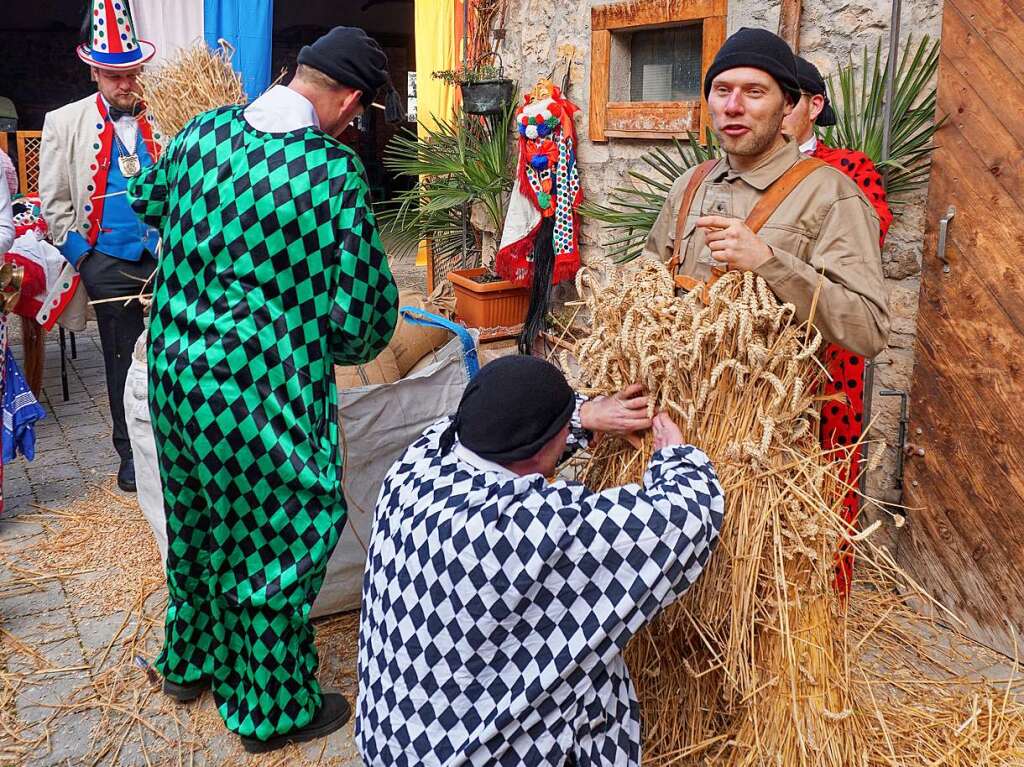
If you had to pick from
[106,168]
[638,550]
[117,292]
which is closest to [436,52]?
[106,168]

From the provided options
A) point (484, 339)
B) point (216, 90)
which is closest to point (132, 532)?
point (216, 90)

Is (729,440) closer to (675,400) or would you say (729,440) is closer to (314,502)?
(675,400)

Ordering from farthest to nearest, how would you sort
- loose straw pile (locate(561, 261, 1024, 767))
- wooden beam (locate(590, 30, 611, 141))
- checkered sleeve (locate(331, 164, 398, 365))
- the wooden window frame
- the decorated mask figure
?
1. the decorated mask figure
2. wooden beam (locate(590, 30, 611, 141))
3. the wooden window frame
4. checkered sleeve (locate(331, 164, 398, 365))
5. loose straw pile (locate(561, 261, 1024, 767))

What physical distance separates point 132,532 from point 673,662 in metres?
2.78

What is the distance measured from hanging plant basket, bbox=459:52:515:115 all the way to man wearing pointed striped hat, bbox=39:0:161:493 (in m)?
2.27

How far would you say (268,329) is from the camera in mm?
2268

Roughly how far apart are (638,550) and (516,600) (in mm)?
231

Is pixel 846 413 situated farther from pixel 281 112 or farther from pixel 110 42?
pixel 110 42

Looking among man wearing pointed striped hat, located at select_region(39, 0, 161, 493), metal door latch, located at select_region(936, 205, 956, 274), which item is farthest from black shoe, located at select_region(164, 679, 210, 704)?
metal door latch, located at select_region(936, 205, 956, 274)

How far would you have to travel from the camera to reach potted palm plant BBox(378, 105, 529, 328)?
589cm

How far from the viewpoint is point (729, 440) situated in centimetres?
192

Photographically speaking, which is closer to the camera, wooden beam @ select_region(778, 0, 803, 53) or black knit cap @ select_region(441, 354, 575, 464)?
black knit cap @ select_region(441, 354, 575, 464)

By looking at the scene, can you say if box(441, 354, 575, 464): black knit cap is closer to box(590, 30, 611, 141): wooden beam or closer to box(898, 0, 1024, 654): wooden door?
box(898, 0, 1024, 654): wooden door

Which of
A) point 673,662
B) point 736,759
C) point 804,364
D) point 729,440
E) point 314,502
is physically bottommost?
point 736,759
